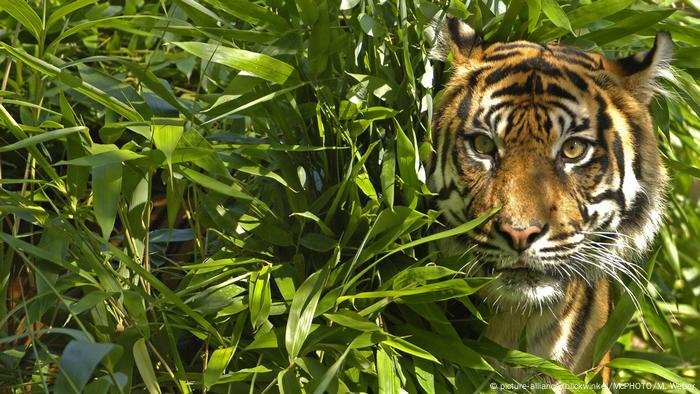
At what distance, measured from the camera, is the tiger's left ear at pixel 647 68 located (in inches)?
80.0

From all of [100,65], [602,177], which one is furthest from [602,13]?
[100,65]

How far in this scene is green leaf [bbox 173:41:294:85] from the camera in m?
1.82

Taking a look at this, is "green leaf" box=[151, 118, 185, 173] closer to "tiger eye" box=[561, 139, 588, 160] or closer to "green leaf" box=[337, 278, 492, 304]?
"green leaf" box=[337, 278, 492, 304]

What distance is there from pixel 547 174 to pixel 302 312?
0.54 meters

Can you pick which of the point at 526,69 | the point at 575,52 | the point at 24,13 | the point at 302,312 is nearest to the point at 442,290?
the point at 302,312

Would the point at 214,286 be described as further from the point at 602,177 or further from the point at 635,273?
the point at 635,273

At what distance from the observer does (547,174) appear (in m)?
1.92

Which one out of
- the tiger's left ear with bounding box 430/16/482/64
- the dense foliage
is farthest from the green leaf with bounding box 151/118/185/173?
the tiger's left ear with bounding box 430/16/482/64

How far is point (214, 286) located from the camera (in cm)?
180

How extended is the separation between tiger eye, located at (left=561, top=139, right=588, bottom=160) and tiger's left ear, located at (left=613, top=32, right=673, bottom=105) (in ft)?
0.64

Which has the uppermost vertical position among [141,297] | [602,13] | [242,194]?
[602,13]

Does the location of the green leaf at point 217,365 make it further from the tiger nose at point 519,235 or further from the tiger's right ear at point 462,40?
the tiger's right ear at point 462,40

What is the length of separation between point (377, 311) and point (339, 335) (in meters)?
0.09

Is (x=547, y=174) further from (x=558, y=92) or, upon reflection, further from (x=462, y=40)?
(x=462, y=40)
